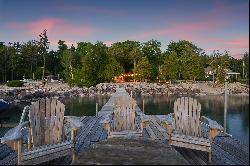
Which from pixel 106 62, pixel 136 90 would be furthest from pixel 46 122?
pixel 106 62

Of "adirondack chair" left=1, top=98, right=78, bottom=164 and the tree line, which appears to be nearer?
"adirondack chair" left=1, top=98, right=78, bottom=164

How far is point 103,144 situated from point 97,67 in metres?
45.8

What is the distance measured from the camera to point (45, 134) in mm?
5281

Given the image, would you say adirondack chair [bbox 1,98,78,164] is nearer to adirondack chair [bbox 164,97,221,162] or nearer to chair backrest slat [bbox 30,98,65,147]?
chair backrest slat [bbox 30,98,65,147]

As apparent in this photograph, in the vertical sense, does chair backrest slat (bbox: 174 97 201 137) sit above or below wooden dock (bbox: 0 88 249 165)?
above

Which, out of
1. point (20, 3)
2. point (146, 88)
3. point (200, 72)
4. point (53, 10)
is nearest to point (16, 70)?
point (146, 88)

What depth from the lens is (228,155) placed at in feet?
19.4

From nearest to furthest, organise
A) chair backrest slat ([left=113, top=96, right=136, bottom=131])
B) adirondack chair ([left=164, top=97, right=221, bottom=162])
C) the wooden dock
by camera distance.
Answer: the wooden dock
adirondack chair ([left=164, top=97, right=221, bottom=162])
chair backrest slat ([left=113, top=96, right=136, bottom=131])

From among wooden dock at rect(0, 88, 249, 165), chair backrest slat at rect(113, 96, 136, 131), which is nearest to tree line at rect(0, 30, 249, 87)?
wooden dock at rect(0, 88, 249, 165)

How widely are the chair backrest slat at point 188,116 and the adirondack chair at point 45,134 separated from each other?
1.91 metres

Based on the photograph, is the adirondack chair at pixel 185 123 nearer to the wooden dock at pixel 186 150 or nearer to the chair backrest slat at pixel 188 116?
the chair backrest slat at pixel 188 116

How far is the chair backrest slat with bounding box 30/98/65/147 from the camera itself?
204 inches

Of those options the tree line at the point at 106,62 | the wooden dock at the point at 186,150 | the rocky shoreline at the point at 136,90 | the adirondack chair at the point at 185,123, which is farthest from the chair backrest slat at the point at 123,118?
the tree line at the point at 106,62

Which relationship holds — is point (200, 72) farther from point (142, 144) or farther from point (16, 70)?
point (142, 144)
